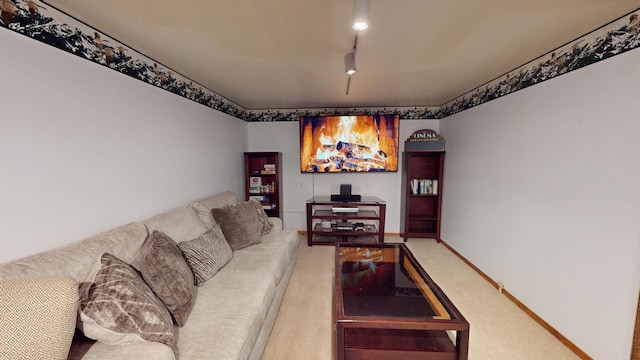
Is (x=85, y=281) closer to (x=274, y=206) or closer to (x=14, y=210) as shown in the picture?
(x=14, y=210)

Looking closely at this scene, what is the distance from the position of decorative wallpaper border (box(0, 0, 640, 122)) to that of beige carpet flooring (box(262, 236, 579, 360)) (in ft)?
6.67

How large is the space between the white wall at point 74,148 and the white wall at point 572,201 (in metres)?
3.28

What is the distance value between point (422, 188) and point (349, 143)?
1.38 m

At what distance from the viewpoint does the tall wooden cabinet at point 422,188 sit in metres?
3.76

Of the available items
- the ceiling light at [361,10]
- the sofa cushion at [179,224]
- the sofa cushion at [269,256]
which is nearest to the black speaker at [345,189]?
the sofa cushion at [269,256]

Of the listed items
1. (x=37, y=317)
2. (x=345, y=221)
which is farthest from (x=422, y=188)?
(x=37, y=317)

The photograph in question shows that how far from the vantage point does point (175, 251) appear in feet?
5.09

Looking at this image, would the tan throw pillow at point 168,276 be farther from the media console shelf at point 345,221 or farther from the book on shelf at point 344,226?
the book on shelf at point 344,226

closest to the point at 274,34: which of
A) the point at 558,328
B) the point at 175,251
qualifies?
the point at 175,251

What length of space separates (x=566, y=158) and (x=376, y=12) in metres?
1.77

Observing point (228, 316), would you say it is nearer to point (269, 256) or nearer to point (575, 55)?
point (269, 256)

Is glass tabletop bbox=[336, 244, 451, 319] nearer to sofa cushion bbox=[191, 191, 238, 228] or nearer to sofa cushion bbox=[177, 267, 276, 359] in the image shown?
sofa cushion bbox=[177, 267, 276, 359]

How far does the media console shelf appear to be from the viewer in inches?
141

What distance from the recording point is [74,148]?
1414mm
